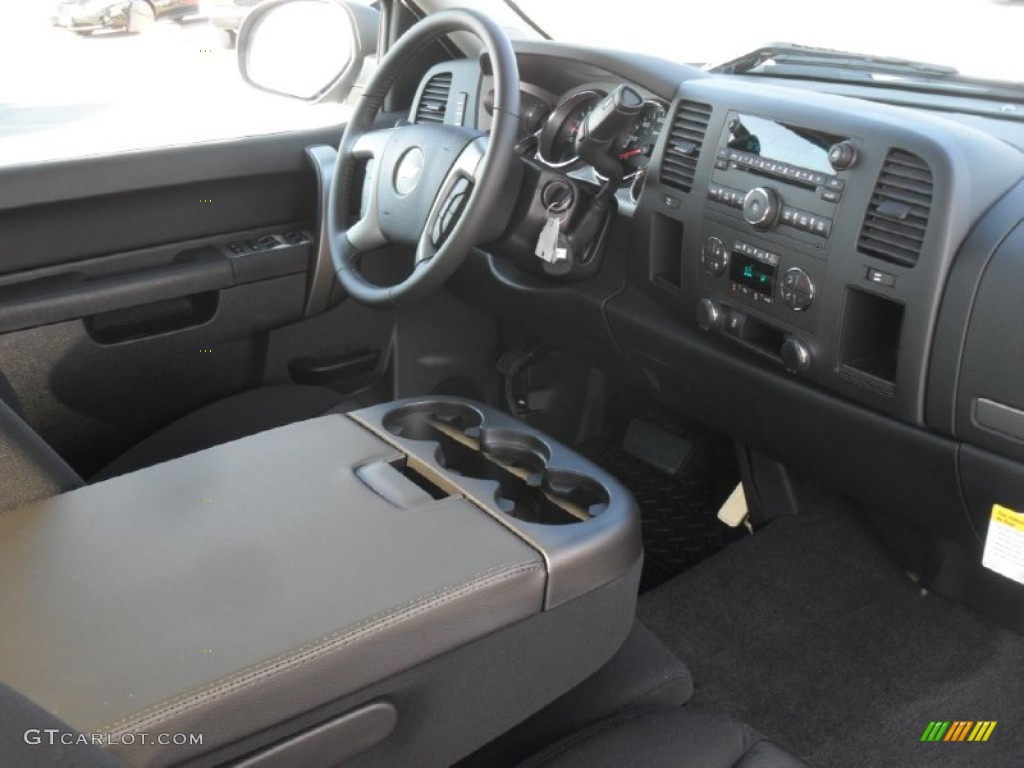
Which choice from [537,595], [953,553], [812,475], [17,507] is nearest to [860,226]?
[812,475]

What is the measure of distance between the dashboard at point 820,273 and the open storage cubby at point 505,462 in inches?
16.5

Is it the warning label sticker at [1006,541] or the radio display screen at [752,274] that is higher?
the radio display screen at [752,274]

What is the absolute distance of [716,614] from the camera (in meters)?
2.03

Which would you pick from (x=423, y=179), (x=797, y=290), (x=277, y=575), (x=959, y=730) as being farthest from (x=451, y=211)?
(x=959, y=730)

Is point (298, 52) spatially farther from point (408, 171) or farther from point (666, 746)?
point (666, 746)

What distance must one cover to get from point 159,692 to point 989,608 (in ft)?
5.07

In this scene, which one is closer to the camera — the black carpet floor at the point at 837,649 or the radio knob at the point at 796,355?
the radio knob at the point at 796,355

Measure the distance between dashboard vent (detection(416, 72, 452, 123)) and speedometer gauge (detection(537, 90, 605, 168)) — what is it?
334 mm

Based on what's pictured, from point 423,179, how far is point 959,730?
1.24 meters

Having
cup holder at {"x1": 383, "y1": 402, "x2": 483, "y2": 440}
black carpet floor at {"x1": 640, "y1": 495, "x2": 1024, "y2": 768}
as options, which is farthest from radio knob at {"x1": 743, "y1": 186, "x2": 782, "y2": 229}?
black carpet floor at {"x1": 640, "y1": 495, "x2": 1024, "y2": 768}

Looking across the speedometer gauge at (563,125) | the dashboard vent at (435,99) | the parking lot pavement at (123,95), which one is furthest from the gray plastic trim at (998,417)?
the parking lot pavement at (123,95)

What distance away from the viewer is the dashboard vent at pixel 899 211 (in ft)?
4.56

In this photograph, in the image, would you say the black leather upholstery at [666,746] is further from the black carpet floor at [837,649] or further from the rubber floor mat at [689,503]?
the rubber floor mat at [689,503]

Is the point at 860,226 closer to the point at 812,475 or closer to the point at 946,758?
the point at 812,475
